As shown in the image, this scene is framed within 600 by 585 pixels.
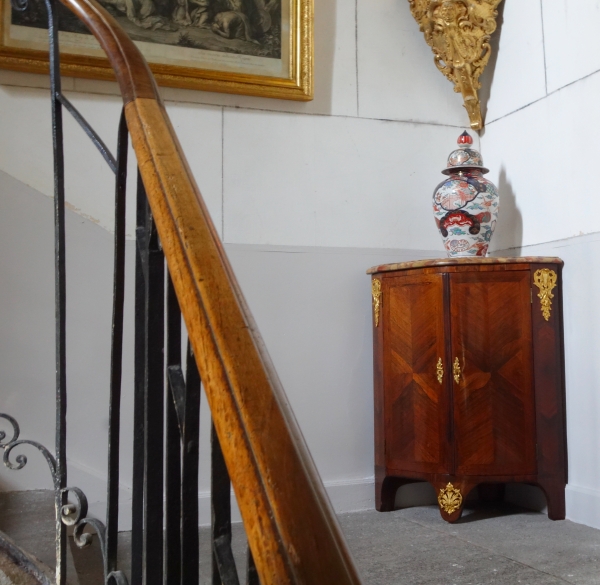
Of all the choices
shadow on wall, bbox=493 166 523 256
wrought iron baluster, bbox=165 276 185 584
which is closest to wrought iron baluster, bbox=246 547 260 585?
wrought iron baluster, bbox=165 276 185 584

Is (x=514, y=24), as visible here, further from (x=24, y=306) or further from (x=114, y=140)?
(x=24, y=306)

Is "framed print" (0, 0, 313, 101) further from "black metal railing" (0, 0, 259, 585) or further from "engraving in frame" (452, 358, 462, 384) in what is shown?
"black metal railing" (0, 0, 259, 585)

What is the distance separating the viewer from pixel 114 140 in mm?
2729

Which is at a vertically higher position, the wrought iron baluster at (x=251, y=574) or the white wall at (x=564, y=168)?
the white wall at (x=564, y=168)

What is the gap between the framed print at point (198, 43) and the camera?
256cm

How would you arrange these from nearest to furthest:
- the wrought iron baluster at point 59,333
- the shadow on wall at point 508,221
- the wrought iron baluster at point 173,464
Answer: the wrought iron baluster at point 173,464 → the wrought iron baluster at point 59,333 → the shadow on wall at point 508,221

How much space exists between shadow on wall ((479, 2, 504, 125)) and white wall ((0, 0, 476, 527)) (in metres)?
0.12

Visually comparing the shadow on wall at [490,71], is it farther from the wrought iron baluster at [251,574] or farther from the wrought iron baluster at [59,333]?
the wrought iron baluster at [251,574]

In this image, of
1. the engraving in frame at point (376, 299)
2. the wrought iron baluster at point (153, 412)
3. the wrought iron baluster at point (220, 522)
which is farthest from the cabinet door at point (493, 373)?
the wrought iron baluster at point (220, 522)

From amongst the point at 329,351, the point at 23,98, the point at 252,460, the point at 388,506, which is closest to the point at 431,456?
the point at 388,506

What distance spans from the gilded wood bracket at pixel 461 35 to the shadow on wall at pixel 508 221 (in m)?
0.41

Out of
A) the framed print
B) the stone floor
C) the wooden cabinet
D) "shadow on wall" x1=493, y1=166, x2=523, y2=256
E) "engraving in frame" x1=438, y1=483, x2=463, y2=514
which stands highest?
the framed print

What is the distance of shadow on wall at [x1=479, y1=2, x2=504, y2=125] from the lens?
316 centimetres

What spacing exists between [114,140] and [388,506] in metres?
1.89
